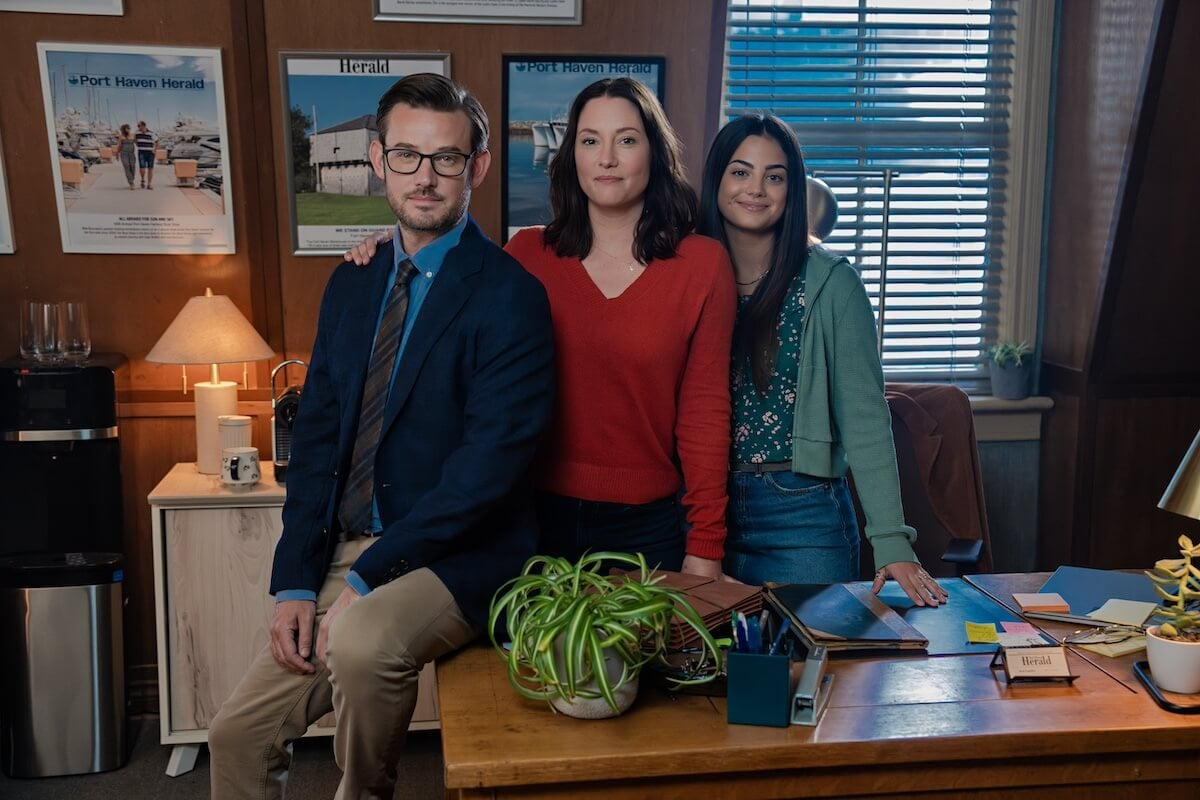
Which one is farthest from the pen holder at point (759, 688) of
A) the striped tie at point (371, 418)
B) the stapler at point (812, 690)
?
the striped tie at point (371, 418)

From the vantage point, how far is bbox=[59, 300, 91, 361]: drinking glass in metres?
3.20

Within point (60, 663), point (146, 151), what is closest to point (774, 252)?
point (146, 151)

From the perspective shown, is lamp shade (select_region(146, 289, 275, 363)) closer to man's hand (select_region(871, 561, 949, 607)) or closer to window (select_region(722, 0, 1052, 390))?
window (select_region(722, 0, 1052, 390))

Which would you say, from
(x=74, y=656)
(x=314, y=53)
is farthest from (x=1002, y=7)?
(x=74, y=656)

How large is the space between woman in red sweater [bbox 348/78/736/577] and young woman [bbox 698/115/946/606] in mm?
118

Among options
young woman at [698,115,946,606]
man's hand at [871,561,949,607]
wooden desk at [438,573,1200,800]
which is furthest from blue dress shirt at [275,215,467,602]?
man's hand at [871,561,949,607]

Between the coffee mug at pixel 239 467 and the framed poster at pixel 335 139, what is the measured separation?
65cm

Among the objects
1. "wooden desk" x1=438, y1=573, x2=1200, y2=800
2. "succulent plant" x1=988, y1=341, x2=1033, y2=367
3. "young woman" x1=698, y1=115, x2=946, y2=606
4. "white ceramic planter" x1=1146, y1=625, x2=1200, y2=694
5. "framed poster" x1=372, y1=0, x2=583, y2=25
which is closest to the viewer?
"wooden desk" x1=438, y1=573, x2=1200, y2=800

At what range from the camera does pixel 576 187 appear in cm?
226

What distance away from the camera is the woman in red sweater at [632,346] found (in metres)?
2.18

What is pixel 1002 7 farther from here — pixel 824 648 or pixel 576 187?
pixel 824 648

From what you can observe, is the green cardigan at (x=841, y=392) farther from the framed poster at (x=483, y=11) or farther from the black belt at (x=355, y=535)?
the framed poster at (x=483, y=11)

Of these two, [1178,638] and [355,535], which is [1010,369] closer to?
[1178,638]

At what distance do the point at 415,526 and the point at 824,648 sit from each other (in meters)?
0.68
